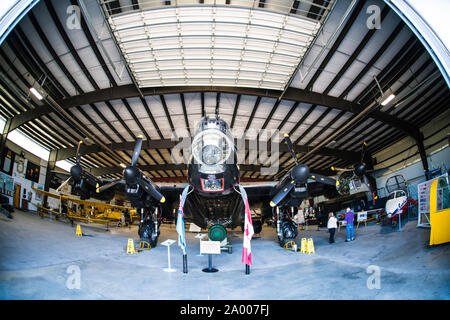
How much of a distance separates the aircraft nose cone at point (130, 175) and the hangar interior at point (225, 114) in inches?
15.0

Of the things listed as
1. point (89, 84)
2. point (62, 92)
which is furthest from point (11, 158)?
point (89, 84)

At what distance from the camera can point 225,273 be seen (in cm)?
705

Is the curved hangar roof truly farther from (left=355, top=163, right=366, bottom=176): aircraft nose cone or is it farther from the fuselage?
the fuselage

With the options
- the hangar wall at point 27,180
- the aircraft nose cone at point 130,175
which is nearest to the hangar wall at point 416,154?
the aircraft nose cone at point 130,175

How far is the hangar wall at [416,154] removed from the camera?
59.3ft

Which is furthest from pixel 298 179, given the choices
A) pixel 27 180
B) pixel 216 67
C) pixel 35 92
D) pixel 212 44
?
pixel 27 180

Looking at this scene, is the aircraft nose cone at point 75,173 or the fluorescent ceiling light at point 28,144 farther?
the fluorescent ceiling light at point 28,144

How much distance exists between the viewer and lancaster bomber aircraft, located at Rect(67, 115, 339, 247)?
7.98 metres

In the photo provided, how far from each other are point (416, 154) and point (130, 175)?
26.0 m

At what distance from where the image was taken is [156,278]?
6258 millimetres

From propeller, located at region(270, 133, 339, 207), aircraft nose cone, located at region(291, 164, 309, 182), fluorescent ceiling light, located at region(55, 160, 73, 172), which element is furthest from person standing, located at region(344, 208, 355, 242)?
fluorescent ceiling light, located at region(55, 160, 73, 172)

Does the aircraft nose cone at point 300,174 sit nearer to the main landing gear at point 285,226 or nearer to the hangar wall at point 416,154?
the main landing gear at point 285,226

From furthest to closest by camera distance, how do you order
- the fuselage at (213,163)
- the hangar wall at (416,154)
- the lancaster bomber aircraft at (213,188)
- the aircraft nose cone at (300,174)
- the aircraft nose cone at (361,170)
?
the hangar wall at (416,154)
the aircraft nose cone at (361,170)
the aircraft nose cone at (300,174)
the lancaster bomber aircraft at (213,188)
the fuselage at (213,163)
